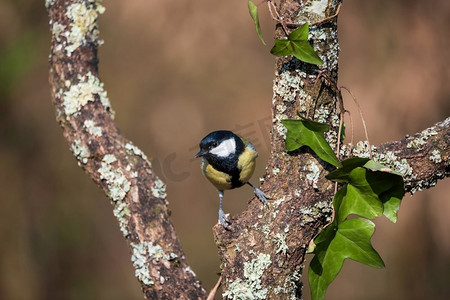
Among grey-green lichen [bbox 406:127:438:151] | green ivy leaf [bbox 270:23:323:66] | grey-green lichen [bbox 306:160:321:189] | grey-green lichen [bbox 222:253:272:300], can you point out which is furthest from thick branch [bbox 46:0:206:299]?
grey-green lichen [bbox 406:127:438:151]

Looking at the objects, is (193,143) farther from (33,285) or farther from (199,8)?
(33,285)

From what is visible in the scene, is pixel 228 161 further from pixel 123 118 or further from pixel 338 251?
pixel 123 118

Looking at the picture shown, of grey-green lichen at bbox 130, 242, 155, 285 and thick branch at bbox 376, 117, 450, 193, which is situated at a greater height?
thick branch at bbox 376, 117, 450, 193

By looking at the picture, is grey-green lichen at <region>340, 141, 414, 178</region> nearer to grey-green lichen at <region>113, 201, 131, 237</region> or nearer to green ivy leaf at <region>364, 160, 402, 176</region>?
green ivy leaf at <region>364, 160, 402, 176</region>

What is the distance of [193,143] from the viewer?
10.2 ft

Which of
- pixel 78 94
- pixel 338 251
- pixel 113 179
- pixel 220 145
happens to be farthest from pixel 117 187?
pixel 338 251

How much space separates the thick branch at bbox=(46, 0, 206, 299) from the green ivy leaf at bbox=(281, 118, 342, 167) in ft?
1.60

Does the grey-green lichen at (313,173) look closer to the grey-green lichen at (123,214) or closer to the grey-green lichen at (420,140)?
the grey-green lichen at (420,140)

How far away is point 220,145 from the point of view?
1.86 m

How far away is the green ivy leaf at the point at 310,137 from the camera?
4.07 ft

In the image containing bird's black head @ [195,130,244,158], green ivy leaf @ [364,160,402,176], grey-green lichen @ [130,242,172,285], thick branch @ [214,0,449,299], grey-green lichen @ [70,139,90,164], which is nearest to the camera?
green ivy leaf @ [364,160,402,176]

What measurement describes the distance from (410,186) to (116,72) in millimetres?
2143

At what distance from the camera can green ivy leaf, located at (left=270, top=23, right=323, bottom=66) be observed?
3.98 ft

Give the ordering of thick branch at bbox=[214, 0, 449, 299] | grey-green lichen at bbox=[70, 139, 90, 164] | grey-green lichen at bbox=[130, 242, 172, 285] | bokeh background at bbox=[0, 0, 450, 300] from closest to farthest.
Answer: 1. thick branch at bbox=[214, 0, 449, 299]
2. grey-green lichen at bbox=[130, 242, 172, 285]
3. grey-green lichen at bbox=[70, 139, 90, 164]
4. bokeh background at bbox=[0, 0, 450, 300]
